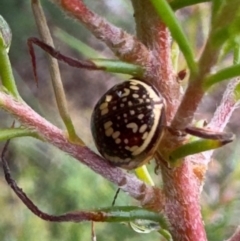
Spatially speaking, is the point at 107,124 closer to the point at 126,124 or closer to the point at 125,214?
the point at 126,124

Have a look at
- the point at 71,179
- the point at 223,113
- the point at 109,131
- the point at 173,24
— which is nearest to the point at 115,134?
the point at 109,131

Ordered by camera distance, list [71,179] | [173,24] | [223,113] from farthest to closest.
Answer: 1. [71,179]
2. [223,113]
3. [173,24]

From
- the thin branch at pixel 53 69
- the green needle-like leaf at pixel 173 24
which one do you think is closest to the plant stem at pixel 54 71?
the thin branch at pixel 53 69

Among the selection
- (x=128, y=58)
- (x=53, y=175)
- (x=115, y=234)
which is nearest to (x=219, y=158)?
(x=115, y=234)

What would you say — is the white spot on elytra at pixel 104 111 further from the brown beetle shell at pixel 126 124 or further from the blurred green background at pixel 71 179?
the blurred green background at pixel 71 179

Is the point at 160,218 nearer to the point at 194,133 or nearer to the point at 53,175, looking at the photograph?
the point at 194,133

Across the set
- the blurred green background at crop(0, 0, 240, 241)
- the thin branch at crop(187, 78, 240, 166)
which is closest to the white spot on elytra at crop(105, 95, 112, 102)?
the thin branch at crop(187, 78, 240, 166)
